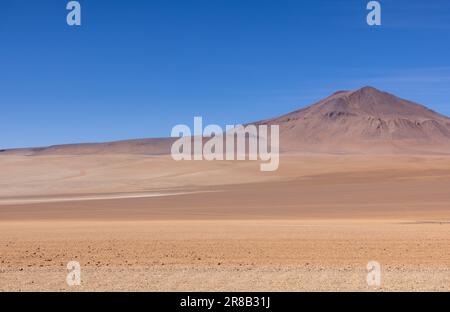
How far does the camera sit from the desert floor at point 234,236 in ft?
37.1

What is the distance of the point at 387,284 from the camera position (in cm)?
1058

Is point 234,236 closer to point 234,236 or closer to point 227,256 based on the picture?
point 234,236

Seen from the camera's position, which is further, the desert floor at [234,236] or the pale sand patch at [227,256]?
the desert floor at [234,236]

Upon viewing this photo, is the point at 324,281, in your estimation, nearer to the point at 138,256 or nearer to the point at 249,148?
the point at 138,256

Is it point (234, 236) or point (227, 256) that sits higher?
point (234, 236)

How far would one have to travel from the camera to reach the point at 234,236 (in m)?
19.0

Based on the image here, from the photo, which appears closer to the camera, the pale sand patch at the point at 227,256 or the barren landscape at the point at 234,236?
the pale sand patch at the point at 227,256

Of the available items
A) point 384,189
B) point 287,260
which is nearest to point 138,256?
point 287,260

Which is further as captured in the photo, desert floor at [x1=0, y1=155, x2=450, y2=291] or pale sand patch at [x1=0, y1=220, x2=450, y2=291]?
desert floor at [x1=0, y1=155, x2=450, y2=291]

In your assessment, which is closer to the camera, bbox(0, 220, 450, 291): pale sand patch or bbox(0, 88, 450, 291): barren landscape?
bbox(0, 220, 450, 291): pale sand patch

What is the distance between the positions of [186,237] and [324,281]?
8.38m

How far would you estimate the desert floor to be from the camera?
11.3 m

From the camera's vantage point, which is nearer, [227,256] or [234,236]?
[227,256]

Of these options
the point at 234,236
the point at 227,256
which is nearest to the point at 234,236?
the point at 234,236
